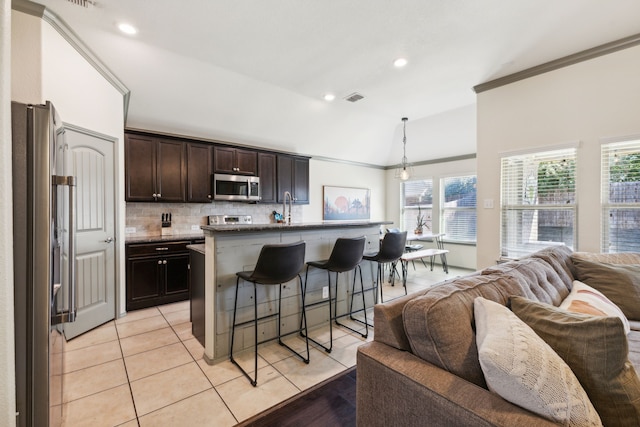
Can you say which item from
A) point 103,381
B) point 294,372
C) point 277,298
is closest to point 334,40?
point 277,298

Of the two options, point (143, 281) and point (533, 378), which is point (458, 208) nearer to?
point (533, 378)

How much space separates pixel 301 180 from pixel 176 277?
290cm

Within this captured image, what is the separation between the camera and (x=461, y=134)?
5.61 meters

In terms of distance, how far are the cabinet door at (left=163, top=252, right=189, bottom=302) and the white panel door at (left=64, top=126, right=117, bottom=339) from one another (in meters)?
0.60

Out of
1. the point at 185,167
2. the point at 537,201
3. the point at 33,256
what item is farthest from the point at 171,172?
the point at 537,201

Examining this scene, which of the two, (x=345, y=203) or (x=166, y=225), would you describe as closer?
(x=166, y=225)

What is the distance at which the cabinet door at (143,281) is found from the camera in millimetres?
3426

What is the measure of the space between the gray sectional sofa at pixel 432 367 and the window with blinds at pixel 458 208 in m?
4.92

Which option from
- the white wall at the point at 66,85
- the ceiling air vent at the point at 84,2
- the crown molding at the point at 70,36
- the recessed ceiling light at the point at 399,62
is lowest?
the white wall at the point at 66,85

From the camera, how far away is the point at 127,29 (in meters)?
2.62

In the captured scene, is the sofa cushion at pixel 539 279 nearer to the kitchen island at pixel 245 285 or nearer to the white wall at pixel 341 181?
the kitchen island at pixel 245 285

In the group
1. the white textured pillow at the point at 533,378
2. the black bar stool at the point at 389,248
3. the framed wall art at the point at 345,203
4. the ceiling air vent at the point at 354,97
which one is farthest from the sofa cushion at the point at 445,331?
the framed wall art at the point at 345,203

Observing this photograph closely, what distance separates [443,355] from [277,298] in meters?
1.91

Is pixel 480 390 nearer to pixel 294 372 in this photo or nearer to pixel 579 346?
pixel 579 346
